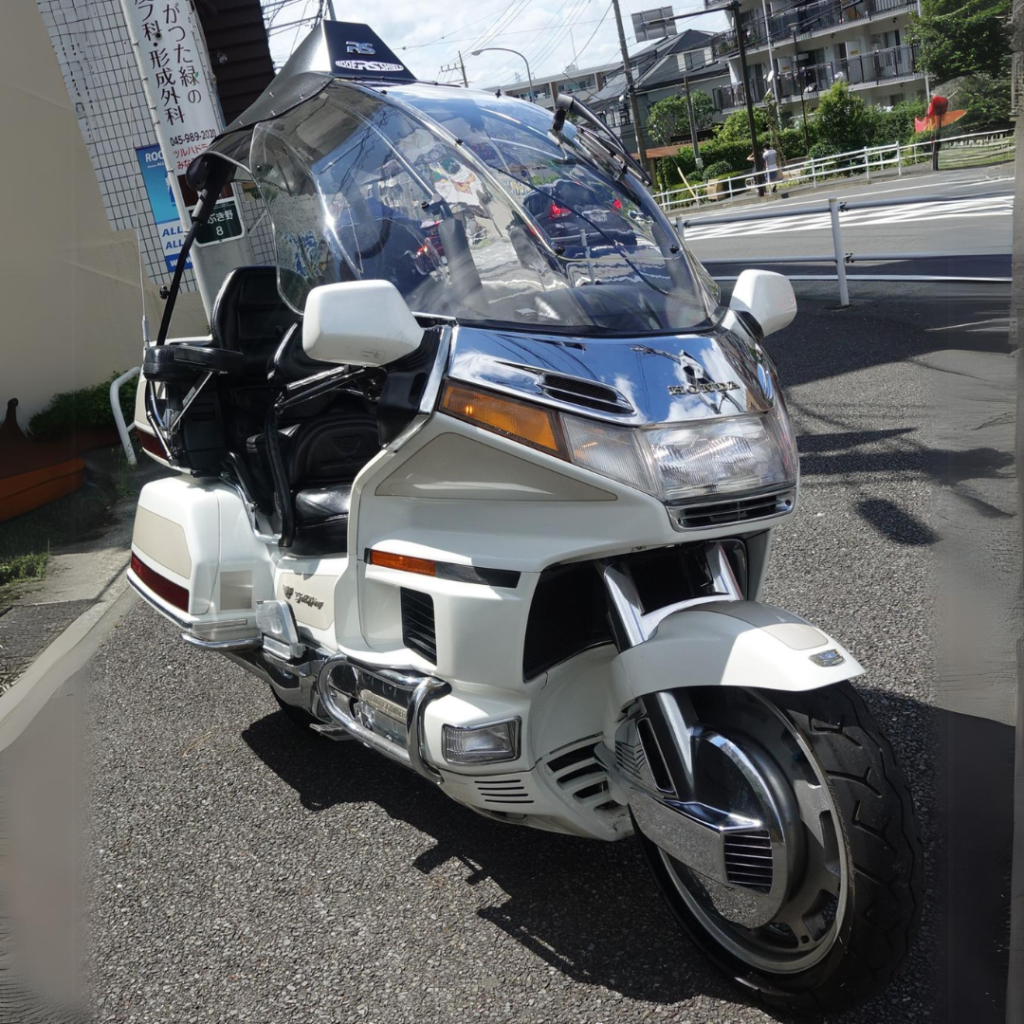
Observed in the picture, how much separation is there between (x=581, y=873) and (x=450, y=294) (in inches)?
60.1

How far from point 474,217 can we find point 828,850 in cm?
159

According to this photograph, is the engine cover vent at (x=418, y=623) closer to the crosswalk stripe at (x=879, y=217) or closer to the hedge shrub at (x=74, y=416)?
the hedge shrub at (x=74, y=416)

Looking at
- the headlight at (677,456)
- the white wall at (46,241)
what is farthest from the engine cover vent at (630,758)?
the white wall at (46,241)

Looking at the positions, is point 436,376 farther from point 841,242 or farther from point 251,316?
point 841,242

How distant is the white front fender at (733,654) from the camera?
199 cm

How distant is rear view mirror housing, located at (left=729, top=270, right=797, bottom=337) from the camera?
9.12 ft

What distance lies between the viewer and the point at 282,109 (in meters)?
2.89

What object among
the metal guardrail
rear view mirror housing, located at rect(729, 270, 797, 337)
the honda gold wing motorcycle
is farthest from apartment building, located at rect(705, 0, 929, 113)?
the honda gold wing motorcycle

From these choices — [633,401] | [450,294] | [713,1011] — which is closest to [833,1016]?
[713,1011]

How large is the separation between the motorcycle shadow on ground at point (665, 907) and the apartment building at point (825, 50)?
36904 mm

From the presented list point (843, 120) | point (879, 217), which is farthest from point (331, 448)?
point (843, 120)

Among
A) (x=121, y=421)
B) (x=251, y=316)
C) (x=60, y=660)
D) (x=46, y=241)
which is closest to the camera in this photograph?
(x=251, y=316)

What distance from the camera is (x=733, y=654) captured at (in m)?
2.06

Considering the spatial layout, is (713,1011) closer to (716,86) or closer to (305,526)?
(305,526)
